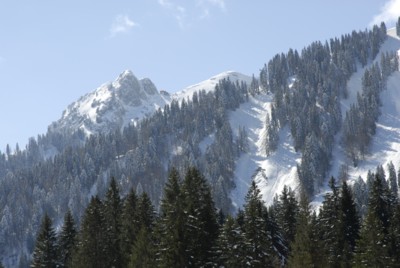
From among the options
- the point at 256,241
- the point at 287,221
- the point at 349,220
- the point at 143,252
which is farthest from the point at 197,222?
the point at 287,221

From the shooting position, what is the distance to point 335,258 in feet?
200

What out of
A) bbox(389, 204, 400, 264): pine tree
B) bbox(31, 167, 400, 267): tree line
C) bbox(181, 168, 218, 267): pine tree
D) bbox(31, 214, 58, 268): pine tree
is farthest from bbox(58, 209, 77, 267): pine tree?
bbox(389, 204, 400, 264): pine tree

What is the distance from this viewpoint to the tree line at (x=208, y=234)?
153 feet

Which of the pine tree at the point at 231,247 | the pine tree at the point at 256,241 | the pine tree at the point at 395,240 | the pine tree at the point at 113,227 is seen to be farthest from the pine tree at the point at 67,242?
the pine tree at the point at 395,240

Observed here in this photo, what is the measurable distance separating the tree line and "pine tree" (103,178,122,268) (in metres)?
0.10

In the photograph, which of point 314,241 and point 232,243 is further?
point 314,241

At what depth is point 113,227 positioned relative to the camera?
194 ft

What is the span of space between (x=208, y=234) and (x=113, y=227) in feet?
47.6

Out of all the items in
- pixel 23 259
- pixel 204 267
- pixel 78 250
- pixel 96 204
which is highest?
pixel 23 259

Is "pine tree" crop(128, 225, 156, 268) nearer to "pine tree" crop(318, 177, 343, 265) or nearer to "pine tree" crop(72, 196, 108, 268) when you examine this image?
"pine tree" crop(72, 196, 108, 268)

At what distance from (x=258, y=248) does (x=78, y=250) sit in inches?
805

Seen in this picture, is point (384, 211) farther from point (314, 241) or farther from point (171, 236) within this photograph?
point (171, 236)

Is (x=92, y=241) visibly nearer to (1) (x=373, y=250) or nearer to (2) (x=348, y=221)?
(1) (x=373, y=250)

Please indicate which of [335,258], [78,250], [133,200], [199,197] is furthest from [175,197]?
[335,258]
